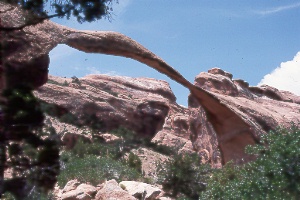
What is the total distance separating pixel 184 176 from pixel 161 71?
333cm

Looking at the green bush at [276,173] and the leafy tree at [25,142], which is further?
the green bush at [276,173]

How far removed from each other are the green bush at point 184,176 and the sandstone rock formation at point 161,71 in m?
1.02

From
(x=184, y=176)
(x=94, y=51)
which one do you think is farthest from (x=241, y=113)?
(x=94, y=51)

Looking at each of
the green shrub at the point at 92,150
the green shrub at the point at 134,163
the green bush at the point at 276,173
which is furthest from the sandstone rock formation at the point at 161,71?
the green shrub at the point at 92,150

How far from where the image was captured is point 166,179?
15.8 metres

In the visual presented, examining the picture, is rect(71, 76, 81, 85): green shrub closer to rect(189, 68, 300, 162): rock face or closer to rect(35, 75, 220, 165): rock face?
rect(35, 75, 220, 165): rock face

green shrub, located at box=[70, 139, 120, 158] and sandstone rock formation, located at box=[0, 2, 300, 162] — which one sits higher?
sandstone rock formation, located at box=[0, 2, 300, 162]

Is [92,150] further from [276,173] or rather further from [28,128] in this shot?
[28,128]

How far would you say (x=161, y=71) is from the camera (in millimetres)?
14281

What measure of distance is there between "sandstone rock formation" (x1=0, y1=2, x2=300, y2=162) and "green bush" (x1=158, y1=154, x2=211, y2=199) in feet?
3.36

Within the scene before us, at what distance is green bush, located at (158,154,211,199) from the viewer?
50.2 ft

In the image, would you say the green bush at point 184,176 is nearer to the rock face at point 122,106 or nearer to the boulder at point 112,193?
the boulder at point 112,193

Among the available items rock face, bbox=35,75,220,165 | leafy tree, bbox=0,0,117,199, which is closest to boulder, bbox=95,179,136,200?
leafy tree, bbox=0,0,117,199

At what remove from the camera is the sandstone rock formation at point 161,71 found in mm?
8508
